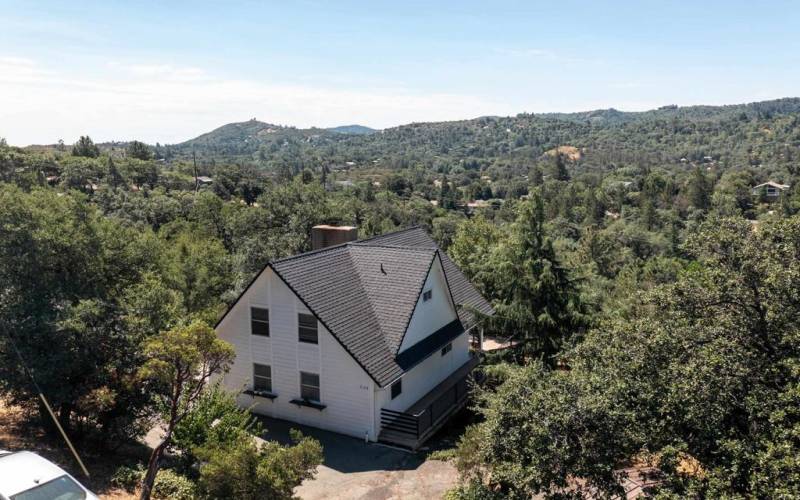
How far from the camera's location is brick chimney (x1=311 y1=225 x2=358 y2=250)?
87.1ft

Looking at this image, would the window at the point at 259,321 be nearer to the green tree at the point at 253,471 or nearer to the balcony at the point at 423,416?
the balcony at the point at 423,416

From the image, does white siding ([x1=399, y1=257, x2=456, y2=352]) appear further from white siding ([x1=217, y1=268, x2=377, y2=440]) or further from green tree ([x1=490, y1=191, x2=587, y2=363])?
green tree ([x1=490, y1=191, x2=587, y2=363])

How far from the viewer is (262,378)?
2141 centimetres

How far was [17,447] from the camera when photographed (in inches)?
610

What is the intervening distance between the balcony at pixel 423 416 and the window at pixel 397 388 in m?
0.73

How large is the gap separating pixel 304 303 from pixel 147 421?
242 inches

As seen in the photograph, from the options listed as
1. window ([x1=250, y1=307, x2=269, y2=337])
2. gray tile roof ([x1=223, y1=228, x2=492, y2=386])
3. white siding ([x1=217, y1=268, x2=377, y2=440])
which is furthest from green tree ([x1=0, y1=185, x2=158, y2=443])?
gray tile roof ([x1=223, y1=228, x2=492, y2=386])

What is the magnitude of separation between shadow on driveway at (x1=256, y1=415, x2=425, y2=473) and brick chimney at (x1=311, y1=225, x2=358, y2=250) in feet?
30.6

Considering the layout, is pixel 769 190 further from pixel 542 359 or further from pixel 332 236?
pixel 542 359

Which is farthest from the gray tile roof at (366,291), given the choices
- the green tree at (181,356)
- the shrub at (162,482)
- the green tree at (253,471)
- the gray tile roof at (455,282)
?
the green tree at (253,471)

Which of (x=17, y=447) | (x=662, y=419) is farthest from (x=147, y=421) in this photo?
(x=662, y=419)

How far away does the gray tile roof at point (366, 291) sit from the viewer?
19688mm

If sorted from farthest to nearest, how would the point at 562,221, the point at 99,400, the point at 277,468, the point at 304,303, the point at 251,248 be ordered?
the point at 562,221
the point at 251,248
the point at 304,303
the point at 99,400
the point at 277,468

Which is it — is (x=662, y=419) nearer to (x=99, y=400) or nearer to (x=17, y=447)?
(x=99, y=400)
